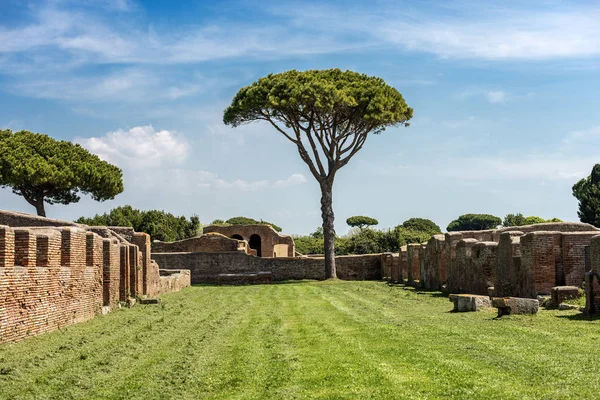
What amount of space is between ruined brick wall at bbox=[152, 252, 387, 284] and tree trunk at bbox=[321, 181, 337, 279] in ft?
5.77

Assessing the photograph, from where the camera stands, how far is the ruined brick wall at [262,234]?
178 feet

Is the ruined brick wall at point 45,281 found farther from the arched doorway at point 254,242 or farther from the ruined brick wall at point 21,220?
the arched doorway at point 254,242

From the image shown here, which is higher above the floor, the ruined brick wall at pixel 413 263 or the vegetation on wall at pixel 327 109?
the vegetation on wall at pixel 327 109

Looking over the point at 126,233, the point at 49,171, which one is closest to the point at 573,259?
the point at 126,233

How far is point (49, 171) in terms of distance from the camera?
45.3 meters

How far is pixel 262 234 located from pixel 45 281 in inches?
1656

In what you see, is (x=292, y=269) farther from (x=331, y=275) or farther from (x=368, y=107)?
(x=368, y=107)

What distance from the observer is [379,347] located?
973 cm

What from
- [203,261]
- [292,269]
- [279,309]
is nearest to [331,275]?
[292,269]

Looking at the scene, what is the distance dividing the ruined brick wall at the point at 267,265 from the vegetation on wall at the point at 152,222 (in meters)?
25.1

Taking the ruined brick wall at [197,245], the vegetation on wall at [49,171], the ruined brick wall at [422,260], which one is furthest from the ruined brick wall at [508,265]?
the vegetation on wall at [49,171]

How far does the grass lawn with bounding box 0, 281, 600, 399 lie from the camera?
284 inches

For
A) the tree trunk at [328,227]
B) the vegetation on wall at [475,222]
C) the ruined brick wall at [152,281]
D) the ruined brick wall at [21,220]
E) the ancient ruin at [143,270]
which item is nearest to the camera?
the ancient ruin at [143,270]

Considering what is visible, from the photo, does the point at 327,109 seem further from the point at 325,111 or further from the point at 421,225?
the point at 421,225
